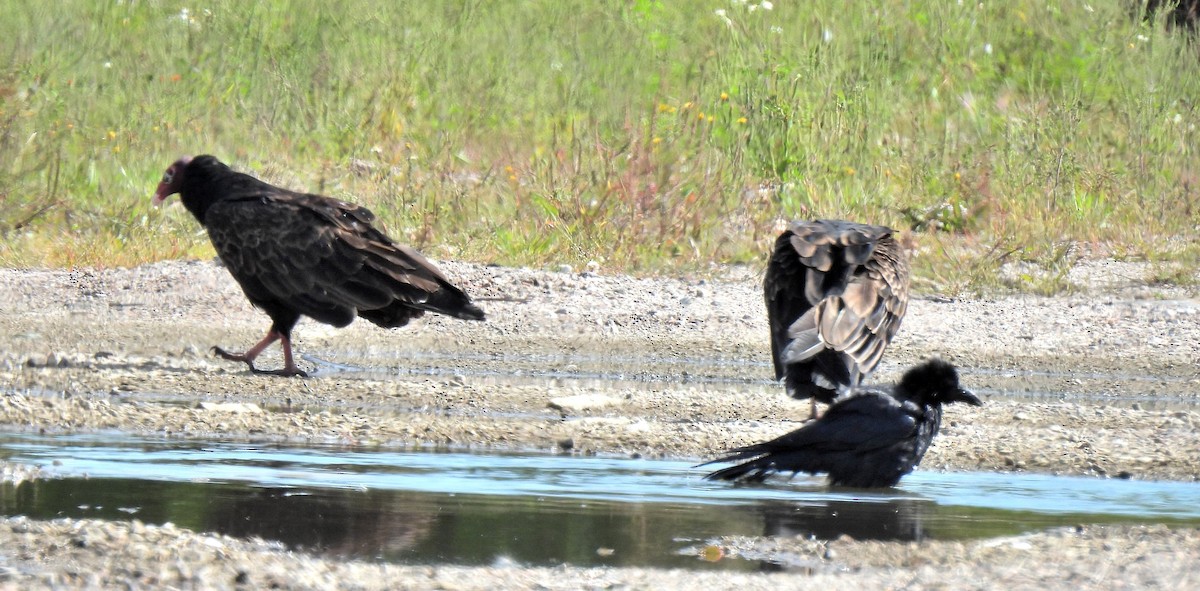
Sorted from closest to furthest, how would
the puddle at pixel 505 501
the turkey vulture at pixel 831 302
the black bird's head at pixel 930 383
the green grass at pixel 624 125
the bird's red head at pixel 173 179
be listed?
the puddle at pixel 505 501
the black bird's head at pixel 930 383
the turkey vulture at pixel 831 302
the bird's red head at pixel 173 179
the green grass at pixel 624 125

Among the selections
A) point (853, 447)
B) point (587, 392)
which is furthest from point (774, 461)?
point (587, 392)

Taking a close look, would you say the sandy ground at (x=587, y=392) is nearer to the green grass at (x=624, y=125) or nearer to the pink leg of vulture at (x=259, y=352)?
the pink leg of vulture at (x=259, y=352)

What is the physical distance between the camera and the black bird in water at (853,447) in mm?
5703

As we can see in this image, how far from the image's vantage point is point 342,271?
850 cm

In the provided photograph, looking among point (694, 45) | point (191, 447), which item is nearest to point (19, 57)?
point (694, 45)

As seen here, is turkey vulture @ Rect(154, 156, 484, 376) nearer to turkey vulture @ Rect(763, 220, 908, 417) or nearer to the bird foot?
the bird foot

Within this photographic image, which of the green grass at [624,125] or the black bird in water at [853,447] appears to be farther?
the green grass at [624,125]

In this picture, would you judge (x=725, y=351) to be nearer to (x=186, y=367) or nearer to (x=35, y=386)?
(x=186, y=367)

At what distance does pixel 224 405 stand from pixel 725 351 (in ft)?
11.4

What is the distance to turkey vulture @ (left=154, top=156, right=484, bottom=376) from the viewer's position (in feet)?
27.8

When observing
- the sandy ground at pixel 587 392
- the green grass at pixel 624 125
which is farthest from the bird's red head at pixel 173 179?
the green grass at pixel 624 125

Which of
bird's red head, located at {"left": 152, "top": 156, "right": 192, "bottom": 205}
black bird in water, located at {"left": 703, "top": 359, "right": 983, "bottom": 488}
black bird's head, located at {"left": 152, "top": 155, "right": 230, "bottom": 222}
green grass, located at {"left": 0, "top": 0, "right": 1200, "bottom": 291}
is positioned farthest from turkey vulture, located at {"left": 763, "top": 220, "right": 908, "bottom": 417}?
green grass, located at {"left": 0, "top": 0, "right": 1200, "bottom": 291}

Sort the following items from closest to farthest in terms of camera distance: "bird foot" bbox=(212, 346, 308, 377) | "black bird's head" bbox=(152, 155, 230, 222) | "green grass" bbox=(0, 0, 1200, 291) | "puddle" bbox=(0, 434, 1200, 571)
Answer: "puddle" bbox=(0, 434, 1200, 571), "bird foot" bbox=(212, 346, 308, 377), "black bird's head" bbox=(152, 155, 230, 222), "green grass" bbox=(0, 0, 1200, 291)

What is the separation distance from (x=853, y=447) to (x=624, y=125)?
25.4 ft
